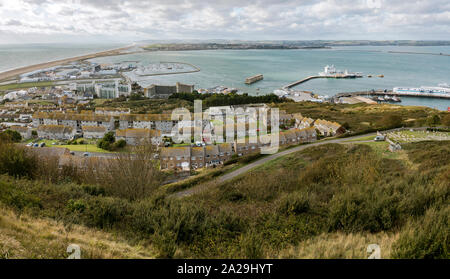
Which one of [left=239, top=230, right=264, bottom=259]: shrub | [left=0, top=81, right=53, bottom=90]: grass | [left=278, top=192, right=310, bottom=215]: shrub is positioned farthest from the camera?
[left=0, top=81, right=53, bottom=90]: grass

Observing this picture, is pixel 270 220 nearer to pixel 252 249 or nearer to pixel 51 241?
pixel 252 249

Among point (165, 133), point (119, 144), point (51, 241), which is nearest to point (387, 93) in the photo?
point (165, 133)

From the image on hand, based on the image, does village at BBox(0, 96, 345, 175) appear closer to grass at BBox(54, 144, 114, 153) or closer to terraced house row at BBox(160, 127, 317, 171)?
terraced house row at BBox(160, 127, 317, 171)

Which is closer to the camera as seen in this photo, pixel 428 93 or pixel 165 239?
pixel 165 239

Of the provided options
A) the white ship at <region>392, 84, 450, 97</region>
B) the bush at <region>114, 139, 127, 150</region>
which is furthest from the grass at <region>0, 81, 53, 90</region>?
the white ship at <region>392, 84, 450, 97</region>

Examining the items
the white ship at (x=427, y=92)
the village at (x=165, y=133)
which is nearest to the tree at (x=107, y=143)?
the village at (x=165, y=133)

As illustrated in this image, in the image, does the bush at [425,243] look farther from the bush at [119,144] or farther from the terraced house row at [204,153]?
the bush at [119,144]
